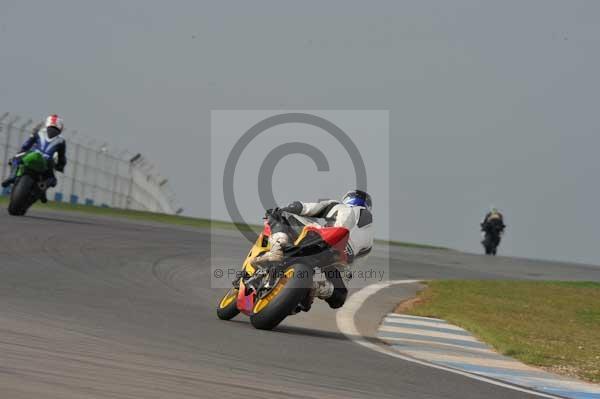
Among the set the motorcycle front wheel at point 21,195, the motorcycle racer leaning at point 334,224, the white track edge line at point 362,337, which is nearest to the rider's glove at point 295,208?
the motorcycle racer leaning at point 334,224

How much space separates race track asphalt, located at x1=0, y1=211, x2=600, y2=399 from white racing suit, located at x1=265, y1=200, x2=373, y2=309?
48cm

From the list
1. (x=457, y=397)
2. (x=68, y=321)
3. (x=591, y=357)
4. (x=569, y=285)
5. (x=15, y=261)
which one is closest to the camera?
(x=457, y=397)

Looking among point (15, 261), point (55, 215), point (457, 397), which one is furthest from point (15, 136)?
point (457, 397)

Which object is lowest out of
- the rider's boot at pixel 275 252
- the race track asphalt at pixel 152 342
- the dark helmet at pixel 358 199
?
the race track asphalt at pixel 152 342

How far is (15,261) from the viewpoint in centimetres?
1223

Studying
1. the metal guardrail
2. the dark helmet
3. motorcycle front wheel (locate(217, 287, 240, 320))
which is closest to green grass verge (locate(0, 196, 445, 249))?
the metal guardrail

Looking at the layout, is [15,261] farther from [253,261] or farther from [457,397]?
[457,397]

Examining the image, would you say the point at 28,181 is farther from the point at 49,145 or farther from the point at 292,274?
the point at 292,274

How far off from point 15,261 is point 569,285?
11635 millimetres

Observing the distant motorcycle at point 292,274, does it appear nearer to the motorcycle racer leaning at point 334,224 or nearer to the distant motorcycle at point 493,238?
the motorcycle racer leaning at point 334,224

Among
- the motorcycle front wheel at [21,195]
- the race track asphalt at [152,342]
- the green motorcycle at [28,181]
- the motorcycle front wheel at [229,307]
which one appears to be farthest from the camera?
the motorcycle front wheel at [21,195]

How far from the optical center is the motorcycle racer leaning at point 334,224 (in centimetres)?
930

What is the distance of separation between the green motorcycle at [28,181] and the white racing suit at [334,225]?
8389 millimetres

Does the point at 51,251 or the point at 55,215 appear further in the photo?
the point at 55,215
